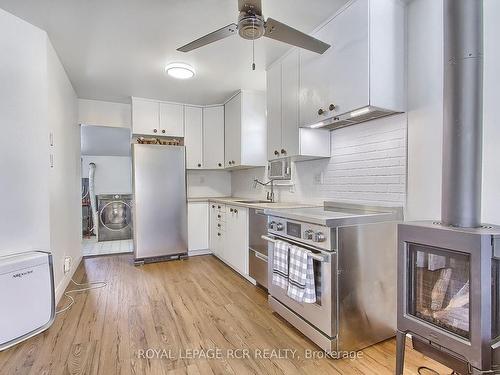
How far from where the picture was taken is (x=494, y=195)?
1.49 metres

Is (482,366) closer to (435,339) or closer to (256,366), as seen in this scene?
(435,339)

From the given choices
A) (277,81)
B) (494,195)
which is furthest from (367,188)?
(277,81)

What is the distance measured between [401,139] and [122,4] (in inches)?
84.7

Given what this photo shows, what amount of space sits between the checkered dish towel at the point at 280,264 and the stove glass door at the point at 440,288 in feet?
2.59

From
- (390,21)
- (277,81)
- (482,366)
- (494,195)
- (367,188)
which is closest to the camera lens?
(482,366)

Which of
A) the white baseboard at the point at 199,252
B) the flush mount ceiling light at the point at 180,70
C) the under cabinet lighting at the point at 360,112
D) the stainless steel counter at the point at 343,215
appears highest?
the flush mount ceiling light at the point at 180,70

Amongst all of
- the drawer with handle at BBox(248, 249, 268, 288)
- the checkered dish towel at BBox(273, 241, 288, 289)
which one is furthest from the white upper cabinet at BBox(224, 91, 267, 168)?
the checkered dish towel at BBox(273, 241, 288, 289)

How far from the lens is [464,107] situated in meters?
1.32

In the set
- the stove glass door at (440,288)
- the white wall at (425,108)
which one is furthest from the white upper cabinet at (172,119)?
the stove glass door at (440,288)

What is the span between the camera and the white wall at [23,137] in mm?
2033

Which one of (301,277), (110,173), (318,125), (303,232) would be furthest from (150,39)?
(110,173)

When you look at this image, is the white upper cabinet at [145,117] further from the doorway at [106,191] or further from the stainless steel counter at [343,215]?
the stainless steel counter at [343,215]

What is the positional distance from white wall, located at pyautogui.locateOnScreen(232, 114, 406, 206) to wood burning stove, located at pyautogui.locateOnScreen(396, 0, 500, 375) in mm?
562

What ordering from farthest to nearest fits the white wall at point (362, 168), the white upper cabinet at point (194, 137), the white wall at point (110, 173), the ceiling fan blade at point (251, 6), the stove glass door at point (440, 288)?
the white wall at point (110, 173)
the white upper cabinet at point (194, 137)
the white wall at point (362, 168)
the ceiling fan blade at point (251, 6)
the stove glass door at point (440, 288)
